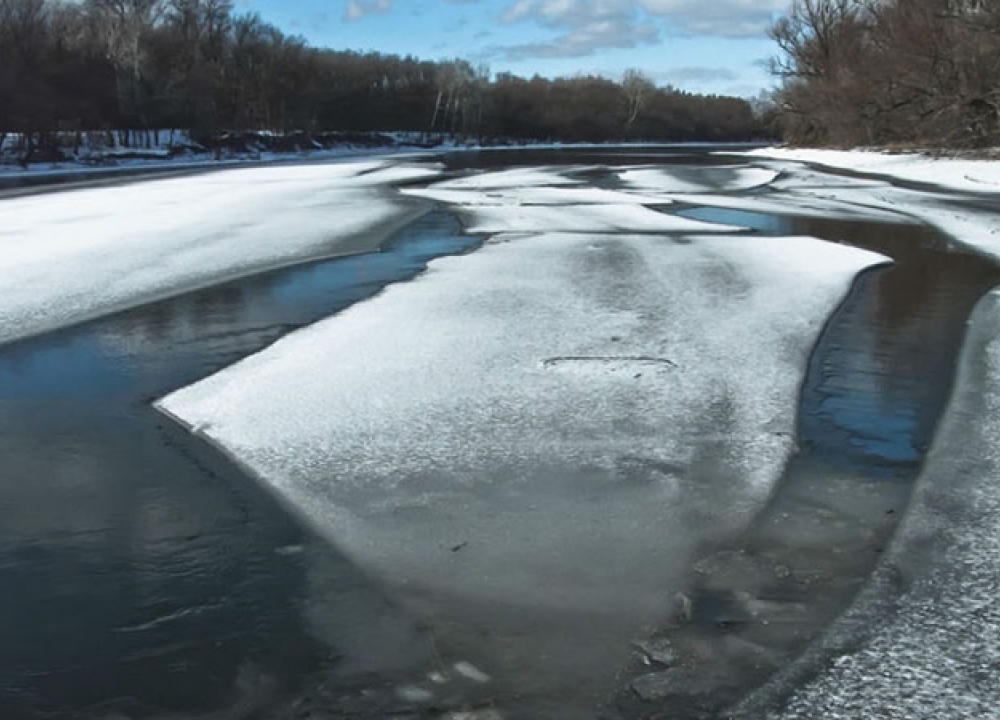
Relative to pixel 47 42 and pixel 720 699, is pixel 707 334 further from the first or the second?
pixel 47 42

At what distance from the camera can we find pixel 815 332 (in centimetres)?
868

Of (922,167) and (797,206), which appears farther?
(922,167)

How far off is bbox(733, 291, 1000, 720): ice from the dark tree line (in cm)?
5587

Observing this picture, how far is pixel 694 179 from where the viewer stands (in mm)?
33688

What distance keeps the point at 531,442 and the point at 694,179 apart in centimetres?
2962

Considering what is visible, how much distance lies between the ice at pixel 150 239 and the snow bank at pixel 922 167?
18.9 metres

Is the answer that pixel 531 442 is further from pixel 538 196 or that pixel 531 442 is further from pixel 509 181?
pixel 509 181

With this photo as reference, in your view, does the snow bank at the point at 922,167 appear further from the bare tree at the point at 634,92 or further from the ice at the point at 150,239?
the bare tree at the point at 634,92

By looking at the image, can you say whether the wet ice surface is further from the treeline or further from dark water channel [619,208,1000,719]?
the treeline

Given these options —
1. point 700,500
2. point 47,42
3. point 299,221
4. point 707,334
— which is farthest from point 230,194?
point 47,42

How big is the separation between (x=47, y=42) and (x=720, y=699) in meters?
71.4

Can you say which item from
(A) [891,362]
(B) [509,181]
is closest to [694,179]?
(B) [509,181]

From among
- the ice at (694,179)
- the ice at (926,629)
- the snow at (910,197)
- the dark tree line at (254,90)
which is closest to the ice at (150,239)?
the ice at (926,629)

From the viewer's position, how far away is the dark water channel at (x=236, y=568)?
327 cm
